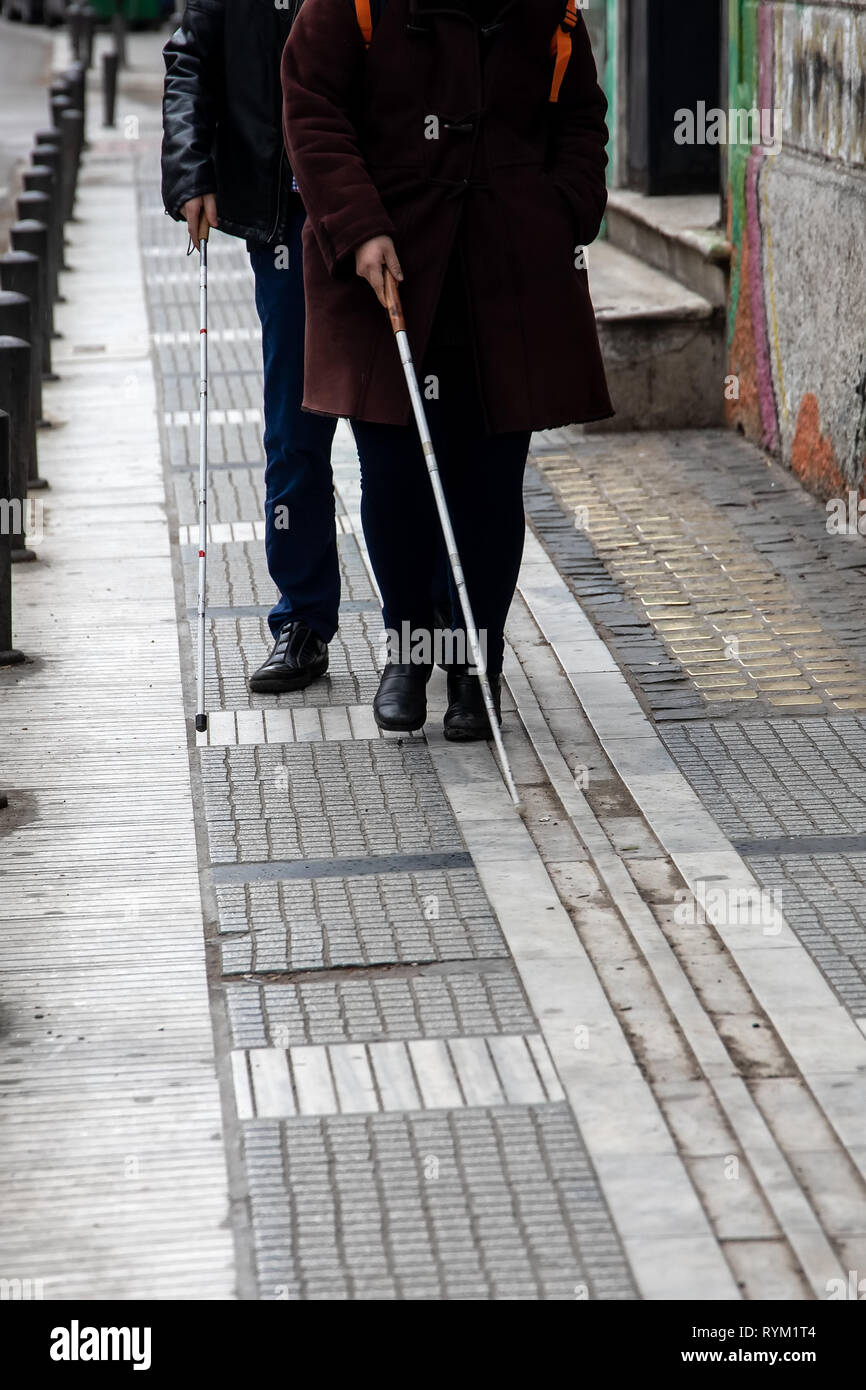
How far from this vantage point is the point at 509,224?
4.51 m

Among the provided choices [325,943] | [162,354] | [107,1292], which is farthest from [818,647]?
[162,354]

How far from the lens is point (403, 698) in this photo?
4910mm

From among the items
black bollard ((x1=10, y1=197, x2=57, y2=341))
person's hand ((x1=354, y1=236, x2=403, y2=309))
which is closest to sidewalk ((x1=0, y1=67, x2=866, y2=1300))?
person's hand ((x1=354, y1=236, x2=403, y2=309))

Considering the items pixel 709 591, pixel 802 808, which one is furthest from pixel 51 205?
pixel 802 808

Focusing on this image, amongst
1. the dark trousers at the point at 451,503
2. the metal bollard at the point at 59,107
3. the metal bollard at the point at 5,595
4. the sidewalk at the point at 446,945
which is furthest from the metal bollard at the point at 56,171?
the dark trousers at the point at 451,503

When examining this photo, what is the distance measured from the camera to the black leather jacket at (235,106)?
16.2ft

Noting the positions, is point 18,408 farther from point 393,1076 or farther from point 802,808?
point 393,1076

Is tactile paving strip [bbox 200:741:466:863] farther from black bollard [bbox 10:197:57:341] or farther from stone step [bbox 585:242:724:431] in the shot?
black bollard [bbox 10:197:57:341]

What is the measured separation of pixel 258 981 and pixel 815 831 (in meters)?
1.31

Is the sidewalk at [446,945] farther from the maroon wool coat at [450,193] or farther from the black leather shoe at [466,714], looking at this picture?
the maroon wool coat at [450,193]

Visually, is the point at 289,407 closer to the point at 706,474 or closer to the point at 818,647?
the point at 818,647

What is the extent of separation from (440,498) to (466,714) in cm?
64

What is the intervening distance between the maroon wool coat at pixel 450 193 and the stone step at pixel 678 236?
391 centimetres

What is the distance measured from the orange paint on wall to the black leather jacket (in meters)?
2.66
